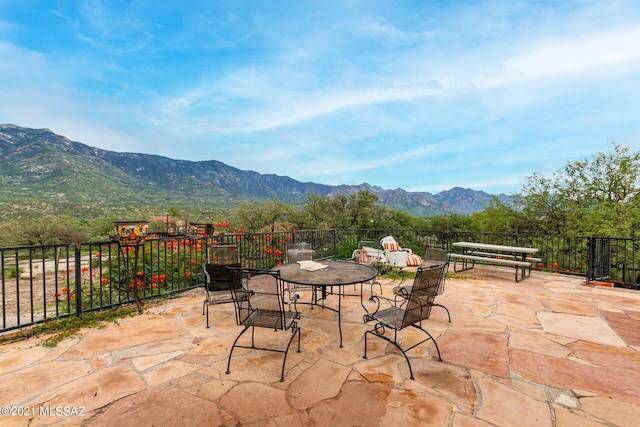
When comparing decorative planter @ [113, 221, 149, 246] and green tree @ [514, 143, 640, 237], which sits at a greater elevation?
green tree @ [514, 143, 640, 237]

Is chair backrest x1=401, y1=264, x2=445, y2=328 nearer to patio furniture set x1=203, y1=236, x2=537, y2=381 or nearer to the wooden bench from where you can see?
patio furniture set x1=203, y1=236, x2=537, y2=381

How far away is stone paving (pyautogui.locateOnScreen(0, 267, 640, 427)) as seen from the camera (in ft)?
5.72

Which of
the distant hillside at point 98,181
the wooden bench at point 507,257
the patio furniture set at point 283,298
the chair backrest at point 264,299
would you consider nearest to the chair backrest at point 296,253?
the patio furniture set at point 283,298

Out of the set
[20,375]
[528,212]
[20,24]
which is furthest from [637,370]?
[20,24]

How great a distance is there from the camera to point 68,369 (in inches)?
90.8

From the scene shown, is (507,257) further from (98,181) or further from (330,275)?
(98,181)

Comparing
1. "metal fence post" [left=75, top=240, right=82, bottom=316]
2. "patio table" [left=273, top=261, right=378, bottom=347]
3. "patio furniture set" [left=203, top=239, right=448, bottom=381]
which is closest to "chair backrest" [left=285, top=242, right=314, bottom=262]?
"patio table" [left=273, top=261, right=378, bottom=347]

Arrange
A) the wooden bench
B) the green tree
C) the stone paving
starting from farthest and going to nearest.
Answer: the green tree
the wooden bench
the stone paving

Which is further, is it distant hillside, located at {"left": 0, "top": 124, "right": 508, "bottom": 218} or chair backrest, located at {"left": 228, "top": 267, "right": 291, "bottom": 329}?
distant hillside, located at {"left": 0, "top": 124, "right": 508, "bottom": 218}

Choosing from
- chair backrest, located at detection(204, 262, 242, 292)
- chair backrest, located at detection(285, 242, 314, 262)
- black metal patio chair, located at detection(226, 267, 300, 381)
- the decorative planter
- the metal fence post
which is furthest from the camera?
chair backrest, located at detection(285, 242, 314, 262)

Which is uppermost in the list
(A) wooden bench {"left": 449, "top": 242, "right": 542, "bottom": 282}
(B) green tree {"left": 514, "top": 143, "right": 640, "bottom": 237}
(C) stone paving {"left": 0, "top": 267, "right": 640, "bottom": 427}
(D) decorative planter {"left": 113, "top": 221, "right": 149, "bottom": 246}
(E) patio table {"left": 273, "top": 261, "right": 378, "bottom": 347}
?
(B) green tree {"left": 514, "top": 143, "right": 640, "bottom": 237}

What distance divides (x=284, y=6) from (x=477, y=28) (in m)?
4.63

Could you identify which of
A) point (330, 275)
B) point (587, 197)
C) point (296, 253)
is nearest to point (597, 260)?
point (330, 275)

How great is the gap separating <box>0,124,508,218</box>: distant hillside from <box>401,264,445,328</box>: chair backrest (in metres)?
9.98
